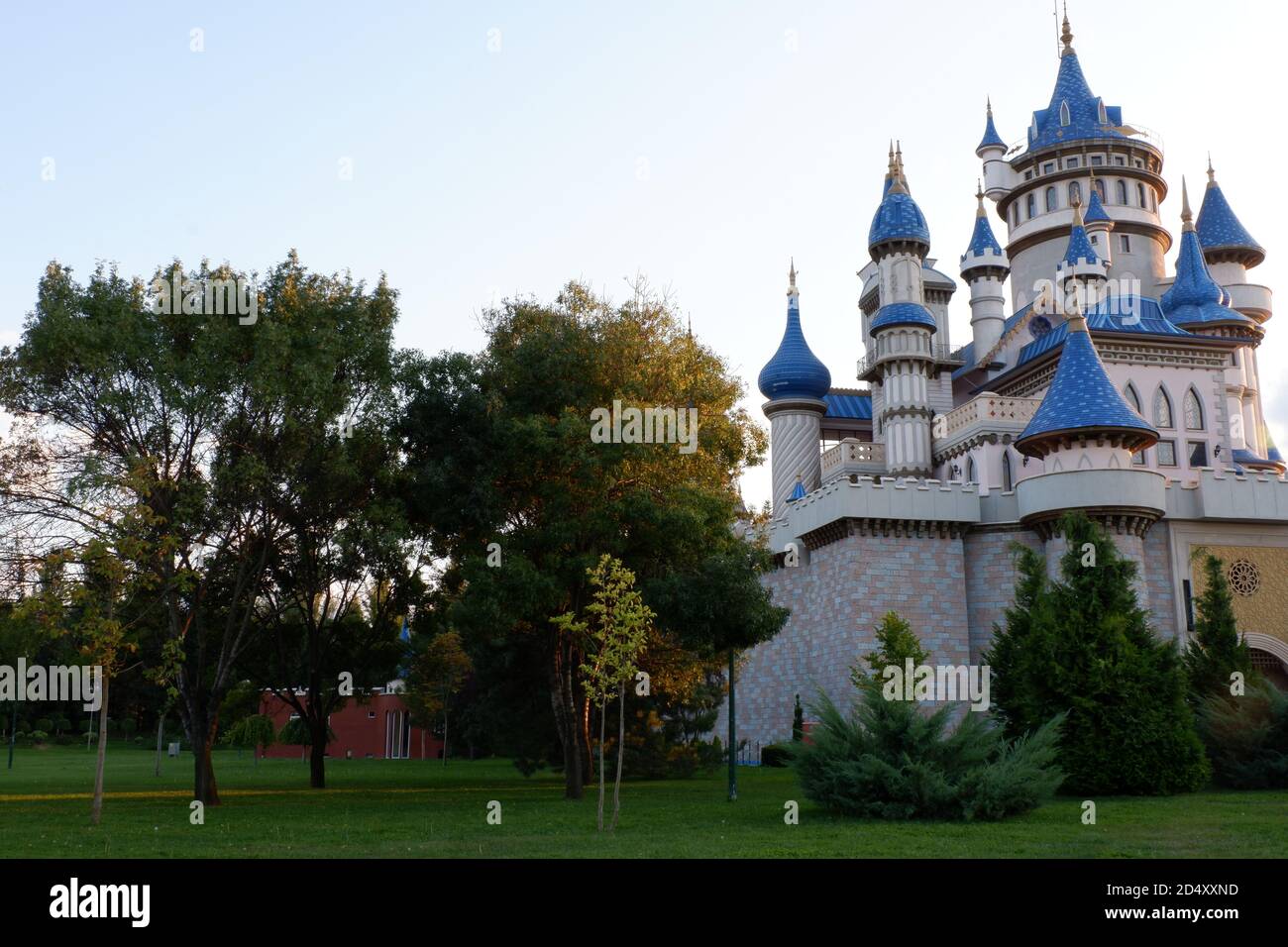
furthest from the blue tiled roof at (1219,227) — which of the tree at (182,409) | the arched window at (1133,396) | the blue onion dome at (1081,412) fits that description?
the tree at (182,409)

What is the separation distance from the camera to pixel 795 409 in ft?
141

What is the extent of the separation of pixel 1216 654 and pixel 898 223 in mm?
19307

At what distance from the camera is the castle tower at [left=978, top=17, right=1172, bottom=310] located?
44844mm

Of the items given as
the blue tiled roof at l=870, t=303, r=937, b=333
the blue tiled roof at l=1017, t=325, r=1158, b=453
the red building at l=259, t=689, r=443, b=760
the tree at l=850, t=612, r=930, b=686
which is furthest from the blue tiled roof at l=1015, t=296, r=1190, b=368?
the red building at l=259, t=689, r=443, b=760

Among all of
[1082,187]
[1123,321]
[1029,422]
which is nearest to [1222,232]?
[1082,187]

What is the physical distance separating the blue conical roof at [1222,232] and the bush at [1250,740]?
28.8 m

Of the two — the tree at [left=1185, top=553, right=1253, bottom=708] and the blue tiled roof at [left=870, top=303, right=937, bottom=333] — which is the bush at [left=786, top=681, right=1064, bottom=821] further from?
the blue tiled roof at [left=870, top=303, right=937, bottom=333]

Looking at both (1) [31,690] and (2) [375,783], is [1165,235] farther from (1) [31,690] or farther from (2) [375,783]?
(1) [31,690]

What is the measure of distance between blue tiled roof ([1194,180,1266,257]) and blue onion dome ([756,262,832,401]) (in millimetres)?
17132

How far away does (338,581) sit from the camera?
1024 inches

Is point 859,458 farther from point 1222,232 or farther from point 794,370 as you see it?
point 1222,232

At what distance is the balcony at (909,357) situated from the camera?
124 ft

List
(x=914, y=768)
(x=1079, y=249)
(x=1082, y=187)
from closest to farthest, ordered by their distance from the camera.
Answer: (x=914, y=768) → (x=1079, y=249) → (x=1082, y=187)

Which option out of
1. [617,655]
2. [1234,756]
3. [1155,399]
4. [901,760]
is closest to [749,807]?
[901,760]
